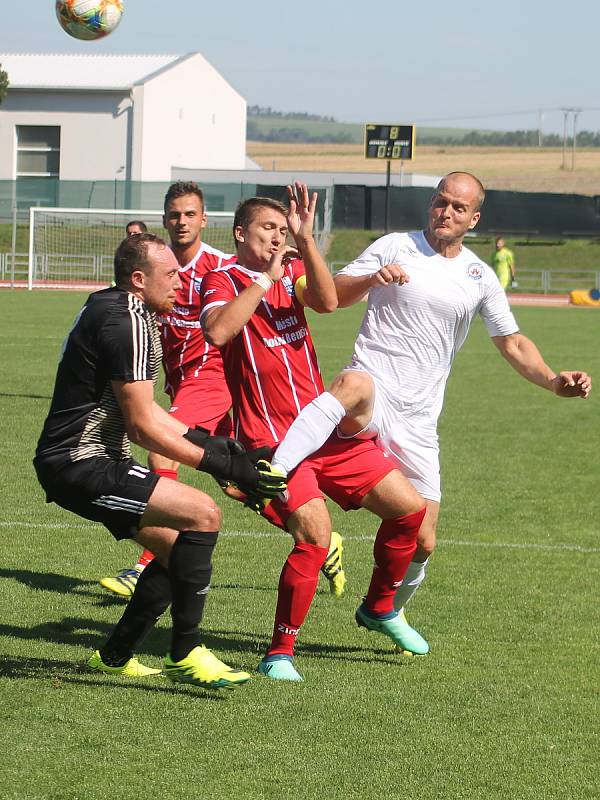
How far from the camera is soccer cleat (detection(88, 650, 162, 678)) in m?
5.29

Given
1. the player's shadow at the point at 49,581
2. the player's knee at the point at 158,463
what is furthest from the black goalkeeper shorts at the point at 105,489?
the player's knee at the point at 158,463

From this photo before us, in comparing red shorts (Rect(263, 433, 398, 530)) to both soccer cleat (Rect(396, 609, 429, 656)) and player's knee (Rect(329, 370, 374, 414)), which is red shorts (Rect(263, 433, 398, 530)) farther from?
soccer cleat (Rect(396, 609, 429, 656))

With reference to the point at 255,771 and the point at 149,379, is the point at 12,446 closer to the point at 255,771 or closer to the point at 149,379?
the point at 149,379

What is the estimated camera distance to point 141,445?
4965 mm

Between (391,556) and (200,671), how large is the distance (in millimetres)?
1238

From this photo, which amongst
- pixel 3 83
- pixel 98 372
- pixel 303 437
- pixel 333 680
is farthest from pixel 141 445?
pixel 3 83

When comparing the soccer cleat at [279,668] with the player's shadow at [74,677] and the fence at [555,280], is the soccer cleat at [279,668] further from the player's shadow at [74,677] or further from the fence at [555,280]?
the fence at [555,280]

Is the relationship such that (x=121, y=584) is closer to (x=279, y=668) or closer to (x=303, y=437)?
(x=279, y=668)

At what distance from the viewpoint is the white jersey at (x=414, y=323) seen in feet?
19.3

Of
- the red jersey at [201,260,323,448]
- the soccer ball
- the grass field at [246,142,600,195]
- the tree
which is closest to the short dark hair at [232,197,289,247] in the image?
the red jersey at [201,260,323,448]

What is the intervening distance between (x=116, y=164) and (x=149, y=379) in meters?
55.7

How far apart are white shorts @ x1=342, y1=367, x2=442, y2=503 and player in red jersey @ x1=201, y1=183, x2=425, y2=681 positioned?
10 centimetres

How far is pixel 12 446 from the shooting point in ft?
38.5

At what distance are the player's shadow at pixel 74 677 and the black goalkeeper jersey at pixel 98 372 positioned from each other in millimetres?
981
